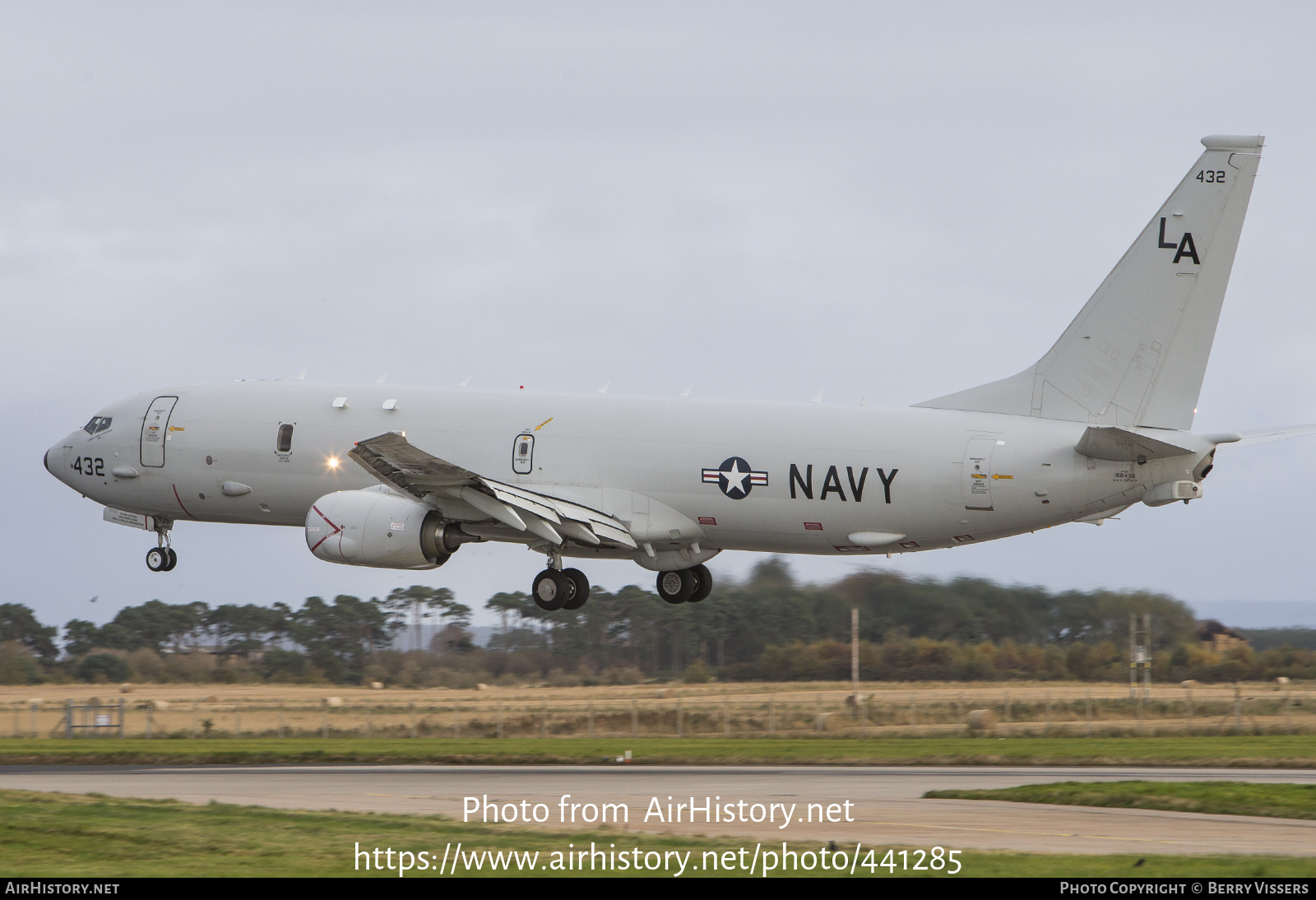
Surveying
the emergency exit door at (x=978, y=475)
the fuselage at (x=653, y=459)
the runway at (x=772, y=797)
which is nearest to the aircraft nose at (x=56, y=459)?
the fuselage at (x=653, y=459)

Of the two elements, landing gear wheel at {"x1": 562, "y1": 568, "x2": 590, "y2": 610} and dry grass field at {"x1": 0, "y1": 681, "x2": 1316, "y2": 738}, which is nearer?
landing gear wheel at {"x1": 562, "y1": 568, "x2": 590, "y2": 610}

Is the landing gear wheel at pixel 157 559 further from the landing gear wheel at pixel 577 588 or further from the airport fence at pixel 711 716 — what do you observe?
the landing gear wheel at pixel 577 588

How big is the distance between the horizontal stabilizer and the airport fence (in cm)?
1244

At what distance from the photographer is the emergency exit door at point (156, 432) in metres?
37.4

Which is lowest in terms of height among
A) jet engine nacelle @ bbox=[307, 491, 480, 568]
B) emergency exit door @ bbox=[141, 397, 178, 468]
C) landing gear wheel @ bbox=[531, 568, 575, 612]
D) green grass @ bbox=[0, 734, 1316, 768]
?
green grass @ bbox=[0, 734, 1316, 768]

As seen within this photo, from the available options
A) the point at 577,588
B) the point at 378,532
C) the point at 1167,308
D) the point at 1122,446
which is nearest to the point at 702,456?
the point at 577,588

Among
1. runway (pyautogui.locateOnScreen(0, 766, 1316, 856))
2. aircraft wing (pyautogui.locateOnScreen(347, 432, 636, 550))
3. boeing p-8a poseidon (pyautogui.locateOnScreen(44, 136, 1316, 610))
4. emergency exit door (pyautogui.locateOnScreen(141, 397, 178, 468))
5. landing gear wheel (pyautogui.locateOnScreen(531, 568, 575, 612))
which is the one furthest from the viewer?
emergency exit door (pyautogui.locateOnScreen(141, 397, 178, 468))

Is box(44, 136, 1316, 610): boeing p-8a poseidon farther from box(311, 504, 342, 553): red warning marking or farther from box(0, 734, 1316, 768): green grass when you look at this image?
box(0, 734, 1316, 768): green grass

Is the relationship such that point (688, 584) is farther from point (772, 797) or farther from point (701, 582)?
point (772, 797)

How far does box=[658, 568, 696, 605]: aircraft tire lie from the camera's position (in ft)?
120

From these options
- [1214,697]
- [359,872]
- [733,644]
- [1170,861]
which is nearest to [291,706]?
[733,644]

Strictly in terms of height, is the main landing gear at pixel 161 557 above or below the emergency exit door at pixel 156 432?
below

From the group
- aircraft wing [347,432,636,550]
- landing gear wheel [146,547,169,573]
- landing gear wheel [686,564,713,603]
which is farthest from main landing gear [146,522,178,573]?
landing gear wheel [686,564,713,603]

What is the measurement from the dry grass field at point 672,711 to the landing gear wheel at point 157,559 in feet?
18.0
